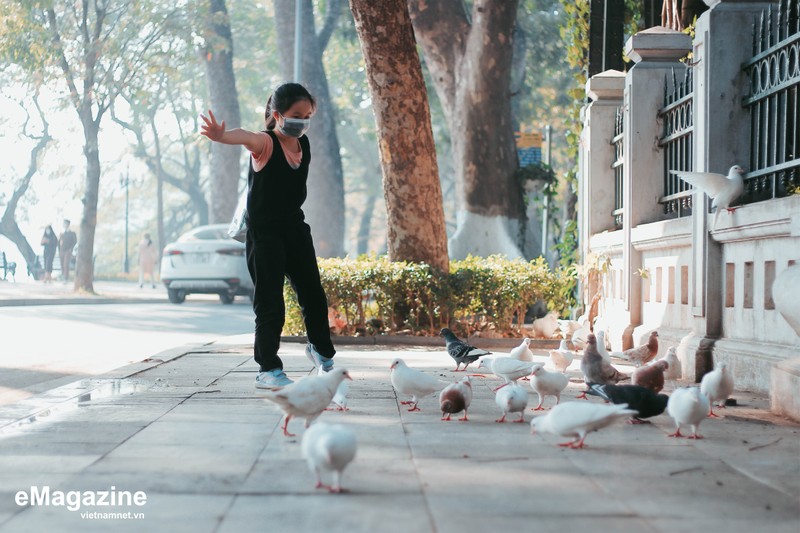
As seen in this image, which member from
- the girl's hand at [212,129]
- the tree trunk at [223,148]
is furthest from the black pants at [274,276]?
the tree trunk at [223,148]

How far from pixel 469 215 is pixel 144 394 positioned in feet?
40.1

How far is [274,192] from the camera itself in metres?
6.86

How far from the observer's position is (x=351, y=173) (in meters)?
61.5

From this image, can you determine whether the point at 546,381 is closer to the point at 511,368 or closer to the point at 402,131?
the point at 511,368

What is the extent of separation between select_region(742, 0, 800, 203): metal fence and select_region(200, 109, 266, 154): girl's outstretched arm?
3766 mm

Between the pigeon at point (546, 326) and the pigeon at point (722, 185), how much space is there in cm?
511

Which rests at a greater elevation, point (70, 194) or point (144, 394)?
point (70, 194)

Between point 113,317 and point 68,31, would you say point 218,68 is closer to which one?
point 68,31

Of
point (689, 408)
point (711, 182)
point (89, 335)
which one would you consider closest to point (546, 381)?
point (689, 408)

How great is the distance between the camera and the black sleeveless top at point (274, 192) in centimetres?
682

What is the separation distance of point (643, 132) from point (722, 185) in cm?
301

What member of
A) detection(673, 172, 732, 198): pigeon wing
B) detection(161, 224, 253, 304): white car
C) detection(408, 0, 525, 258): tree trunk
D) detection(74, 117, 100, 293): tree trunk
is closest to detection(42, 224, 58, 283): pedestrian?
detection(74, 117, 100, 293): tree trunk

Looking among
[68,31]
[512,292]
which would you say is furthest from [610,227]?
[68,31]

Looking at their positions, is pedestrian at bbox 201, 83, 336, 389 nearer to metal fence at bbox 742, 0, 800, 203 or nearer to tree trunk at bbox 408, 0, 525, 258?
metal fence at bbox 742, 0, 800, 203
